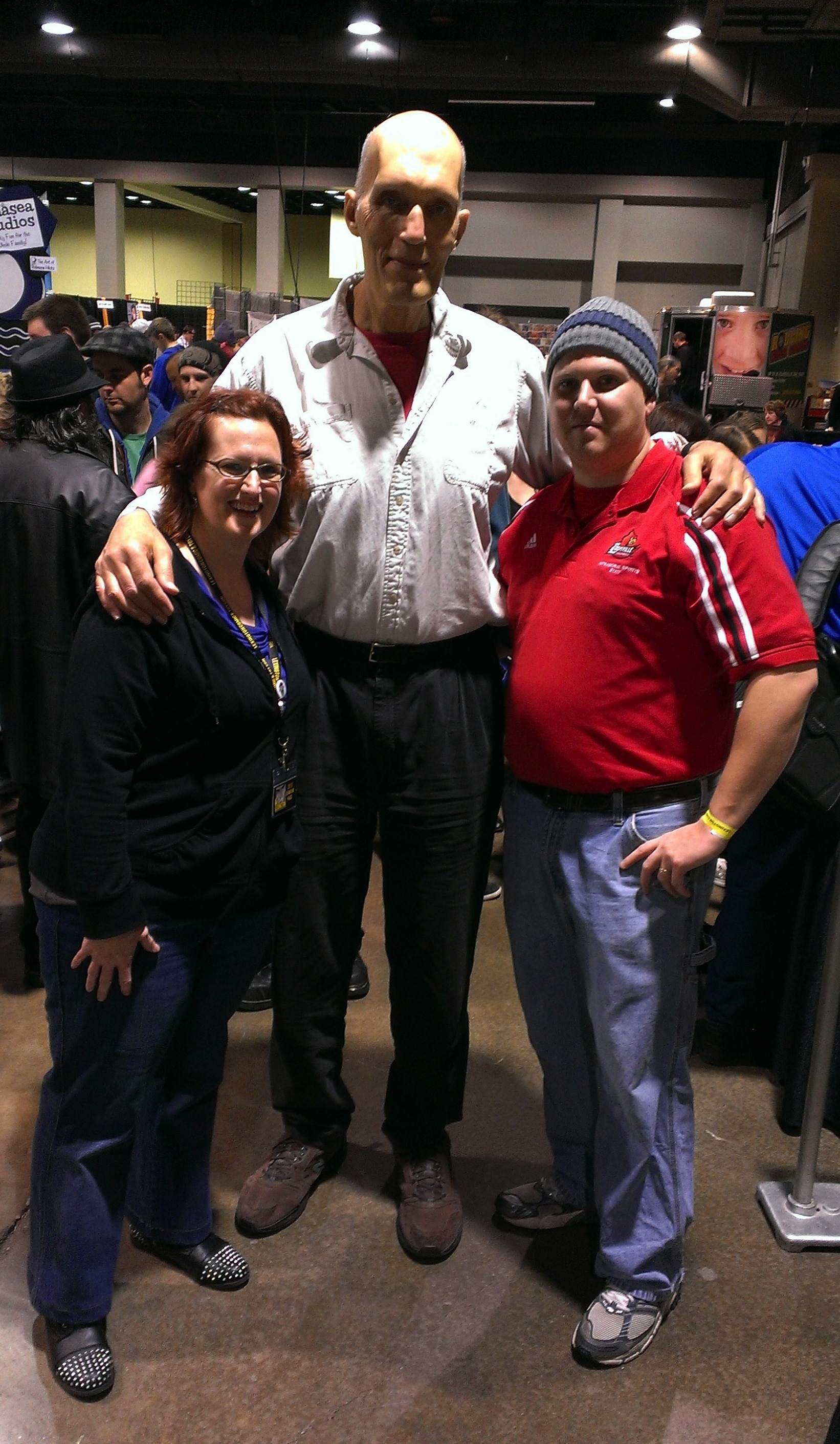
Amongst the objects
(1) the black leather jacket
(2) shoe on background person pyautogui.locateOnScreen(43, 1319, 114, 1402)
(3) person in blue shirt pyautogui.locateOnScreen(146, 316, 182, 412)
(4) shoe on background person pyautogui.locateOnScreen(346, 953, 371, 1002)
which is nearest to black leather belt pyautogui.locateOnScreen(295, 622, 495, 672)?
(1) the black leather jacket

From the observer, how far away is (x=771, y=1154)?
2.46m

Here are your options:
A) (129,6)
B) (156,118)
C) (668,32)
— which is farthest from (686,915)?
(156,118)

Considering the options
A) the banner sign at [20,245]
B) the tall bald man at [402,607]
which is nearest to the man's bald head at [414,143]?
the tall bald man at [402,607]

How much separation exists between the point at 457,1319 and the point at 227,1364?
42 cm

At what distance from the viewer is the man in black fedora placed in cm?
272

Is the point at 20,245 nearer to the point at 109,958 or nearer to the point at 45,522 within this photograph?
the point at 45,522

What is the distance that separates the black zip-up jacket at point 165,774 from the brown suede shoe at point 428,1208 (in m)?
0.84

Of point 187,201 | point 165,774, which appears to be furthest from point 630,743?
point 187,201

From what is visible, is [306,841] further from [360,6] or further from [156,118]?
[156,118]

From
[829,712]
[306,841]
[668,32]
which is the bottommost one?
[306,841]

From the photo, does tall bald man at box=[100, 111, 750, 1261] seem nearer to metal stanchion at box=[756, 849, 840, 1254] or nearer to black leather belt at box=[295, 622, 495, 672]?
black leather belt at box=[295, 622, 495, 672]

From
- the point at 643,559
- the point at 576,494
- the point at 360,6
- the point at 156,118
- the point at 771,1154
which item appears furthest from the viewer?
the point at 156,118

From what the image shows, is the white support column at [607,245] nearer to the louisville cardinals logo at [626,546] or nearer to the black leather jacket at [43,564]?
the black leather jacket at [43,564]

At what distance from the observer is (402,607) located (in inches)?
74.6
